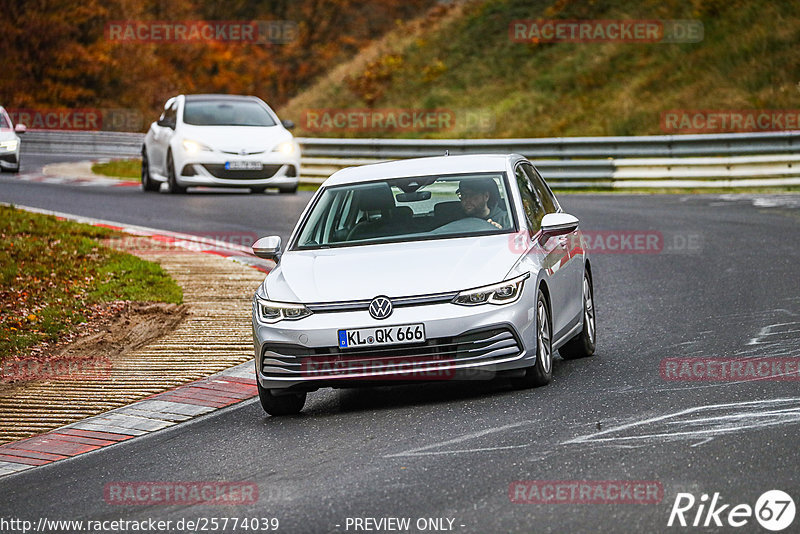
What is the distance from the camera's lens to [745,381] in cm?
866

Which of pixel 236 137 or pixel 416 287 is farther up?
pixel 416 287

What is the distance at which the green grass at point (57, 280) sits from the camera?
12.0 m

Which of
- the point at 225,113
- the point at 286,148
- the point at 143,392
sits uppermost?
the point at 143,392

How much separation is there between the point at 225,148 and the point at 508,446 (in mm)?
16652

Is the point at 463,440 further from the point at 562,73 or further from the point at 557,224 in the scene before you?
the point at 562,73

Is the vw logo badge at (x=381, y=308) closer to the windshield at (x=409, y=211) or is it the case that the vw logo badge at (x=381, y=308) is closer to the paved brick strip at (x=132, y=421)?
the windshield at (x=409, y=211)
